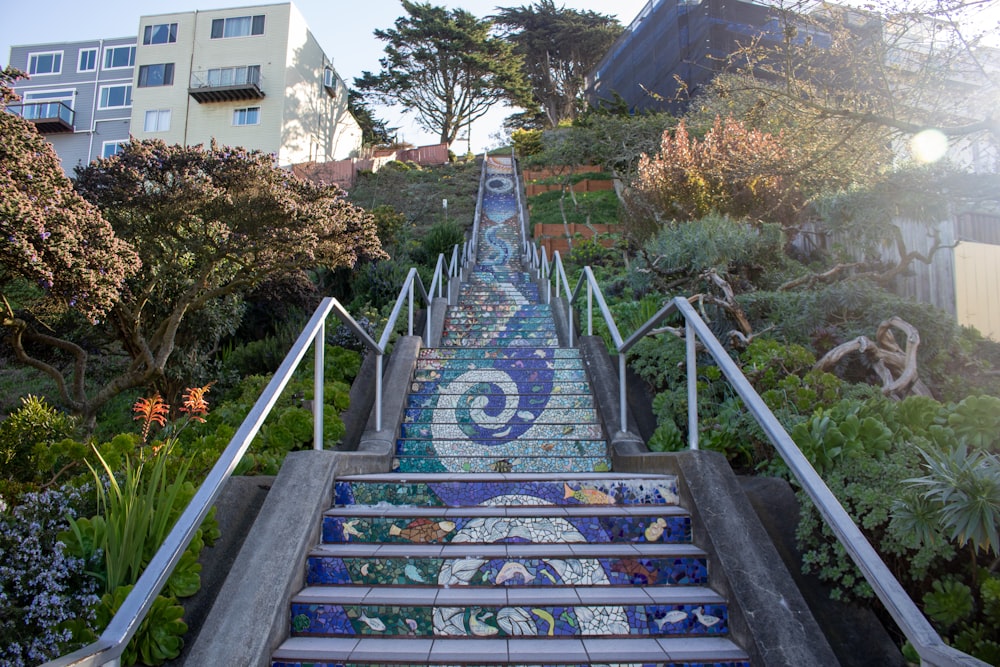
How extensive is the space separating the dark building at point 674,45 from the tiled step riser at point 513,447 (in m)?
15.1

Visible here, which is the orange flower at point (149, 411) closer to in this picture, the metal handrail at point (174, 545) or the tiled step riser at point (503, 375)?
the metal handrail at point (174, 545)

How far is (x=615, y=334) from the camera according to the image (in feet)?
15.2

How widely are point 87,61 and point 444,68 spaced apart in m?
17.7

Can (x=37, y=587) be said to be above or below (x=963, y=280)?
below

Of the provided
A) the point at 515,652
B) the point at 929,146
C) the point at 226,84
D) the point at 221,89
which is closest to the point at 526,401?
the point at 515,652

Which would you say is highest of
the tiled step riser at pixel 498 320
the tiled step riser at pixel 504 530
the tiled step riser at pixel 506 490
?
the tiled step riser at pixel 498 320

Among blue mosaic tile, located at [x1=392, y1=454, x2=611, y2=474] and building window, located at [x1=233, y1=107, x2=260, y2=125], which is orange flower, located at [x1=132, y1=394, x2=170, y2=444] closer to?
blue mosaic tile, located at [x1=392, y1=454, x2=611, y2=474]

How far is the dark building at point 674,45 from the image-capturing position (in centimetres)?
2127

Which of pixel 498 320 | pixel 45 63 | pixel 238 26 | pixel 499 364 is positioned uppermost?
pixel 45 63

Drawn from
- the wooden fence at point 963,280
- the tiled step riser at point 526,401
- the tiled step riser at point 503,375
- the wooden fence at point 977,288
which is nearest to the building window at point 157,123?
the tiled step riser at point 503,375

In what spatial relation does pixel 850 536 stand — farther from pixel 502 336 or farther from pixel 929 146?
pixel 502 336

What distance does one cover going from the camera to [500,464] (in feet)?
14.3

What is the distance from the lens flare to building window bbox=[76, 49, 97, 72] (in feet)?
119

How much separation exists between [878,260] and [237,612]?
7.29m
